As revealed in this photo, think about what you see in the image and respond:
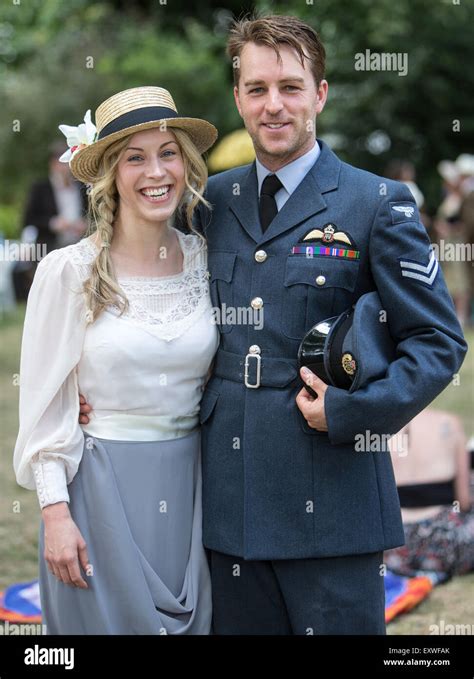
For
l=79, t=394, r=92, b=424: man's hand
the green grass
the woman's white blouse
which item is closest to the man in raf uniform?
the woman's white blouse

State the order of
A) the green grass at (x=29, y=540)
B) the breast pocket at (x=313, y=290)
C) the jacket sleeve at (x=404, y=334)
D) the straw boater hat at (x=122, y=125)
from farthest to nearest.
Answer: the green grass at (x=29, y=540)
the straw boater hat at (x=122, y=125)
the breast pocket at (x=313, y=290)
the jacket sleeve at (x=404, y=334)

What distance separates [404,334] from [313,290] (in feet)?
0.89

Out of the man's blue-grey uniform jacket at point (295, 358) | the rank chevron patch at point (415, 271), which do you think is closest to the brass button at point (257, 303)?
the man's blue-grey uniform jacket at point (295, 358)

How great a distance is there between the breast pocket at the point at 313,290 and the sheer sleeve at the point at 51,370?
58cm

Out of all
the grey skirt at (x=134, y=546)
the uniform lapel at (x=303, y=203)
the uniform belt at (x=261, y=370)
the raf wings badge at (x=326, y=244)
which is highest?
the uniform lapel at (x=303, y=203)

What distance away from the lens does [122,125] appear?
2688 millimetres

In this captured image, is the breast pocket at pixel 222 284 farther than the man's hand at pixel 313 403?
Yes

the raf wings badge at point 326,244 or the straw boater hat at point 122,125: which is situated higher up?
the straw boater hat at point 122,125

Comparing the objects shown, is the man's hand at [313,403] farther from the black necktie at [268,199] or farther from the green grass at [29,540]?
the green grass at [29,540]

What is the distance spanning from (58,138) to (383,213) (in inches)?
655

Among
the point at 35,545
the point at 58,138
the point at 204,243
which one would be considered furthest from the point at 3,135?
the point at 204,243

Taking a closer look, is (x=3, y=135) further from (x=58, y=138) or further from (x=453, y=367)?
(x=453, y=367)

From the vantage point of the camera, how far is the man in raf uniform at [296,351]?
2529 millimetres

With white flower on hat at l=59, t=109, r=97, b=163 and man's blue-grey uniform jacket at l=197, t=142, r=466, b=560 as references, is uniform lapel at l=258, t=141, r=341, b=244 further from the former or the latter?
white flower on hat at l=59, t=109, r=97, b=163
